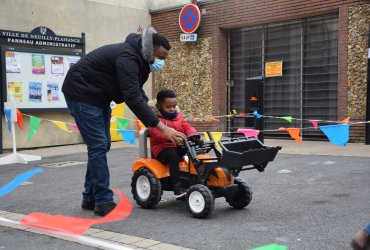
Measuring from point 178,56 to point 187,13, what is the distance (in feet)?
4.67

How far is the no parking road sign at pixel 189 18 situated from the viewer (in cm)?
1476

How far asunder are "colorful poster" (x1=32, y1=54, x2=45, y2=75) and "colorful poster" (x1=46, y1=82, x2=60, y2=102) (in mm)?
408

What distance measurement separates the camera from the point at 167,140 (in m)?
5.29

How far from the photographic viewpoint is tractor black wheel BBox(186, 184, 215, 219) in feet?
15.4

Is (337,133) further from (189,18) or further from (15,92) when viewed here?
(189,18)

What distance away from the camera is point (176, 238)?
164 inches

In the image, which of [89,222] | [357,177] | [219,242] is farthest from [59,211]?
[357,177]

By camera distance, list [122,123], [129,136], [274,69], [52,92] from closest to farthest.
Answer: [129,136], [52,92], [122,123], [274,69]

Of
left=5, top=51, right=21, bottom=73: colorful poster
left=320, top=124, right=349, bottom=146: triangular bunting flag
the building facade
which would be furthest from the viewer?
the building facade

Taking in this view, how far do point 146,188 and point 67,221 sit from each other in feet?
3.08

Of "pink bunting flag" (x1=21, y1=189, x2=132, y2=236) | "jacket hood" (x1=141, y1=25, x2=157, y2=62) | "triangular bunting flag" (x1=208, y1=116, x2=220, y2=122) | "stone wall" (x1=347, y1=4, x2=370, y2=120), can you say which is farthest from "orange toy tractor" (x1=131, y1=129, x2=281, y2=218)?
"triangular bunting flag" (x1=208, y1=116, x2=220, y2=122)

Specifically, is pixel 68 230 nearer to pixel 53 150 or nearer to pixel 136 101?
pixel 136 101

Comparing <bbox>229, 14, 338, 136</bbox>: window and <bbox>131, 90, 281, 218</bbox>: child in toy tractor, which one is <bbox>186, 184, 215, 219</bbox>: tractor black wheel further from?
<bbox>229, 14, 338, 136</bbox>: window

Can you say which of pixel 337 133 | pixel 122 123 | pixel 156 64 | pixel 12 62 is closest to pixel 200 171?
pixel 156 64
